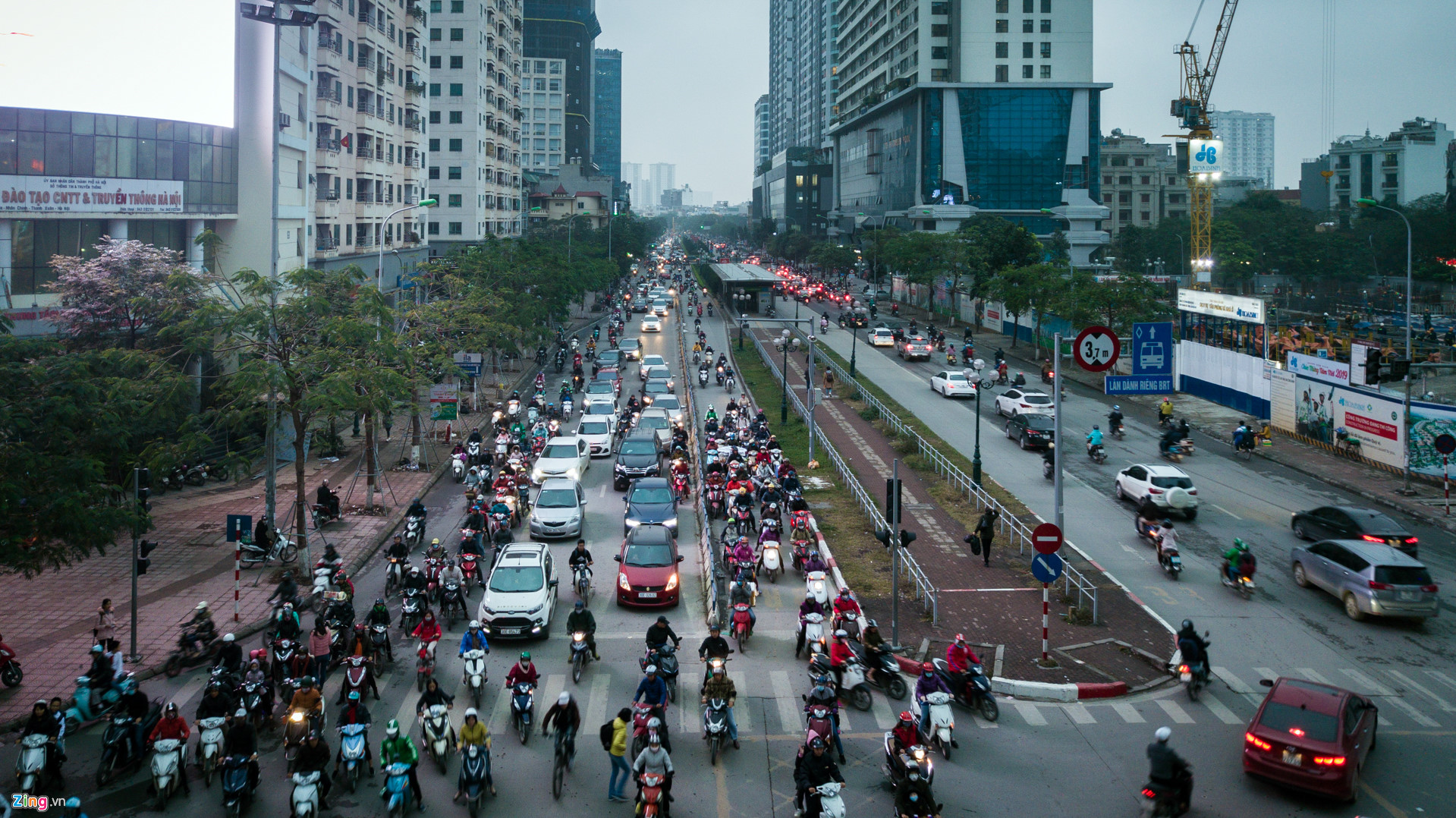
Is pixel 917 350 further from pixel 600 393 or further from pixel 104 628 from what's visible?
pixel 104 628

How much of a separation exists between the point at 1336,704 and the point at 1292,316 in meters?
77.6

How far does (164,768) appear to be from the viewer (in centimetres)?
1325

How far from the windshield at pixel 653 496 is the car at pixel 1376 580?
588 inches

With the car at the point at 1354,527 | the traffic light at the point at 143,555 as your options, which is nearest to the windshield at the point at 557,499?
the traffic light at the point at 143,555

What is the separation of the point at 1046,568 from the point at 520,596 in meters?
9.46

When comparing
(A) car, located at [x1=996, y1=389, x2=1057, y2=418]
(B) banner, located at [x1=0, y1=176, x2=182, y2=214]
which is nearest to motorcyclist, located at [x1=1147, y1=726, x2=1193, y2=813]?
(A) car, located at [x1=996, y1=389, x2=1057, y2=418]

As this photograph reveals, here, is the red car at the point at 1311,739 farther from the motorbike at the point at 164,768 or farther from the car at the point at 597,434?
the car at the point at 597,434

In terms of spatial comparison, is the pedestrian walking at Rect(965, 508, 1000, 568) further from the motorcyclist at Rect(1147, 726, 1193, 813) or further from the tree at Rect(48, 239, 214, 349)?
the tree at Rect(48, 239, 214, 349)

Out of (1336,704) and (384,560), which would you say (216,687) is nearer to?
(384,560)

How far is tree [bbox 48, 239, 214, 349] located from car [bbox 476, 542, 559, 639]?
15574 millimetres

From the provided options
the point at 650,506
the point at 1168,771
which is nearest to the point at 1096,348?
the point at 1168,771

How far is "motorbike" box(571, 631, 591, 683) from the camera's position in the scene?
1769 cm

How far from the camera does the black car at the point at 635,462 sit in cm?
3288

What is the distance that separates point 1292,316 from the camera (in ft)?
269
